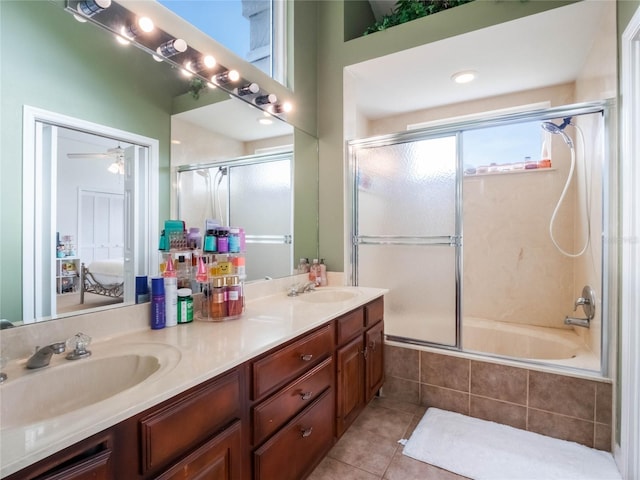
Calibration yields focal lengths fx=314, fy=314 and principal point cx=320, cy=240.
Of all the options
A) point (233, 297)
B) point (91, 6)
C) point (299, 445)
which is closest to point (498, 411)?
point (299, 445)

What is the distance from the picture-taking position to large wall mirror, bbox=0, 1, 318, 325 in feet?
3.27

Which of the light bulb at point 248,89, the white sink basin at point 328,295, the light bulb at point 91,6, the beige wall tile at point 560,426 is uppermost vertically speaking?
the light bulb at point 248,89

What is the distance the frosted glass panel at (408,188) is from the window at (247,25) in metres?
0.93

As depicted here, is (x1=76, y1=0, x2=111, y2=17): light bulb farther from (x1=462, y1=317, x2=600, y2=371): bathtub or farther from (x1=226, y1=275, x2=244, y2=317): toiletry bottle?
(x1=462, y1=317, x2=600, y2=371): bathtub

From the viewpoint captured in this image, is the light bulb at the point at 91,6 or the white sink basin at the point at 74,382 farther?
the light bulb at the point at 91,6

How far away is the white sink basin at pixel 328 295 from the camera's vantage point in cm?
211

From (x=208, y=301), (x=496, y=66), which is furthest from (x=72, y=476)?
(x=496, y=66)

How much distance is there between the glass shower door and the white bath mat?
54 cm

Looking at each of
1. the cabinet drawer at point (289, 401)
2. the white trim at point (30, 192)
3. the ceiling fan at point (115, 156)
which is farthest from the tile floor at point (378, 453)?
the ceiling fan at point (115, 156)

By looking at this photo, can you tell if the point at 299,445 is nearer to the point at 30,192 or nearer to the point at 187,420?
the point at 187,420

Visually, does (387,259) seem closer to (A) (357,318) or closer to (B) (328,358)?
(A) (357,318)

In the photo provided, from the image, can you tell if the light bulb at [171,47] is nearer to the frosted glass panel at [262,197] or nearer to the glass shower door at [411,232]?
the frosted glass panel at [262,197]

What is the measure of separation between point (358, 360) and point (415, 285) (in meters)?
0.78

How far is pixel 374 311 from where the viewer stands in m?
2.06
